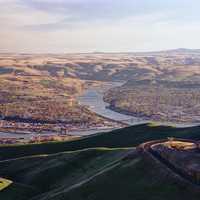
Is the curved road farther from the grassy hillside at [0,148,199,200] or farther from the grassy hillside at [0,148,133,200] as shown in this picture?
the grassy hillside at [0,148,133,200]

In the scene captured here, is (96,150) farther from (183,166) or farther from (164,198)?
(164,198)

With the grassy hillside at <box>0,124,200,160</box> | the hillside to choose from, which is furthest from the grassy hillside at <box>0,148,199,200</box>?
the grassy hillside at <box>0,124,200,160</box>

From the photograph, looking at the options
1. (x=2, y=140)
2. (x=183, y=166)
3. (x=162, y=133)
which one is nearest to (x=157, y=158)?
(x=183, y=166)

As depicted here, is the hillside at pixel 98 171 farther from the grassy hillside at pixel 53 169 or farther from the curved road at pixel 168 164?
the curved road at pixel 168 164

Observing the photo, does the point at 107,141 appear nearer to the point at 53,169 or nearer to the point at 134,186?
the point at 53,169

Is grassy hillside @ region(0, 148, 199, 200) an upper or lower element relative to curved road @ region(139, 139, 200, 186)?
lower

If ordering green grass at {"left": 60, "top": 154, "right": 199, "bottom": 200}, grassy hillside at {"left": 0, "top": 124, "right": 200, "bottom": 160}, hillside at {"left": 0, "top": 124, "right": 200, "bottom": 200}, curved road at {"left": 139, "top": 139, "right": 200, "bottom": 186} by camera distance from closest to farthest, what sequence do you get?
green grass at {"left": 60, "top": 154, "right": 199, "bottom": 200}, curved road at {"left": 139, "top": 139, "right": 200, "bottom": 186}, hillside at {"left": 0, "top": 124, "right": 200, "bottom": 200}, grassy hillside at {"left": 0, "top": 124, "right": 200, "bottom": 160}

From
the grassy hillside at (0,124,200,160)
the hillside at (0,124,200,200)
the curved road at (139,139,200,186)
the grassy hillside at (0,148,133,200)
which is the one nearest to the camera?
the curved road at (139,139,200,186)

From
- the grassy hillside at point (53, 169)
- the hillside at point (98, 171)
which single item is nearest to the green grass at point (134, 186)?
the hillside at point (98, 171)
